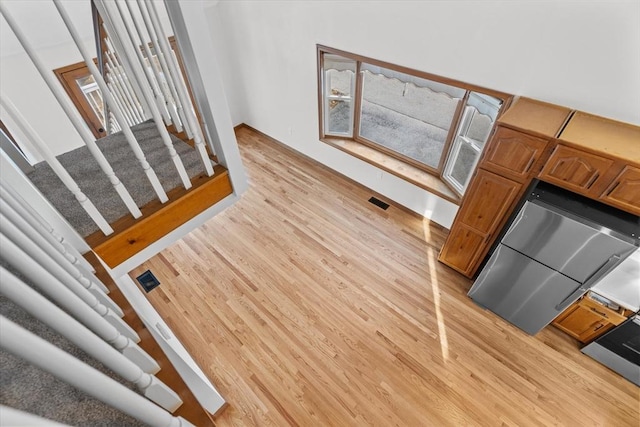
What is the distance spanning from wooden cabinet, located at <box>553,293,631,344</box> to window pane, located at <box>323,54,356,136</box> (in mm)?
3416

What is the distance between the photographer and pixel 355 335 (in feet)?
9.97

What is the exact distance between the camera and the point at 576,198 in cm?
231

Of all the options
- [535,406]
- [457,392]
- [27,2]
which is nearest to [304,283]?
[457,392]

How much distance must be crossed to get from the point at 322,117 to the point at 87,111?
10.7 feet

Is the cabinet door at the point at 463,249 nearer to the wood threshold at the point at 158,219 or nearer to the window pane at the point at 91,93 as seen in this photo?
the wood threshold at the point at 158,219

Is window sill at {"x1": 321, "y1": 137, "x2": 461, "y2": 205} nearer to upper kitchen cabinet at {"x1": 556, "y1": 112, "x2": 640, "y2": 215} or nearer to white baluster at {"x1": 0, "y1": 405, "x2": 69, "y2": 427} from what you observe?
upper kitchen cabinet at {"x1": 556, "y1": 112, "x2": 640, "y2": 215}

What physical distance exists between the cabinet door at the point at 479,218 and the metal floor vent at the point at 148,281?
3.55 m

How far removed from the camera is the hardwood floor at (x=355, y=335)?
2576 millimetres

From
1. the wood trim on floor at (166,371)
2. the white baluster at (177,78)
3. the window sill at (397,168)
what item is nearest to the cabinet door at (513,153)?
the window sill at (397,168)

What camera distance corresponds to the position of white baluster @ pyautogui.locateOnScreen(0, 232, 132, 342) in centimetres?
51

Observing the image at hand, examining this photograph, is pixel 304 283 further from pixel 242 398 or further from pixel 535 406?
pixel 535 406

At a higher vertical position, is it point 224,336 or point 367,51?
point 367,51

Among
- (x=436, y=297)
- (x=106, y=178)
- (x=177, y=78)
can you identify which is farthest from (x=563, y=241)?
(x=106, y=178)

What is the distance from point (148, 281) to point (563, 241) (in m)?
4.29
